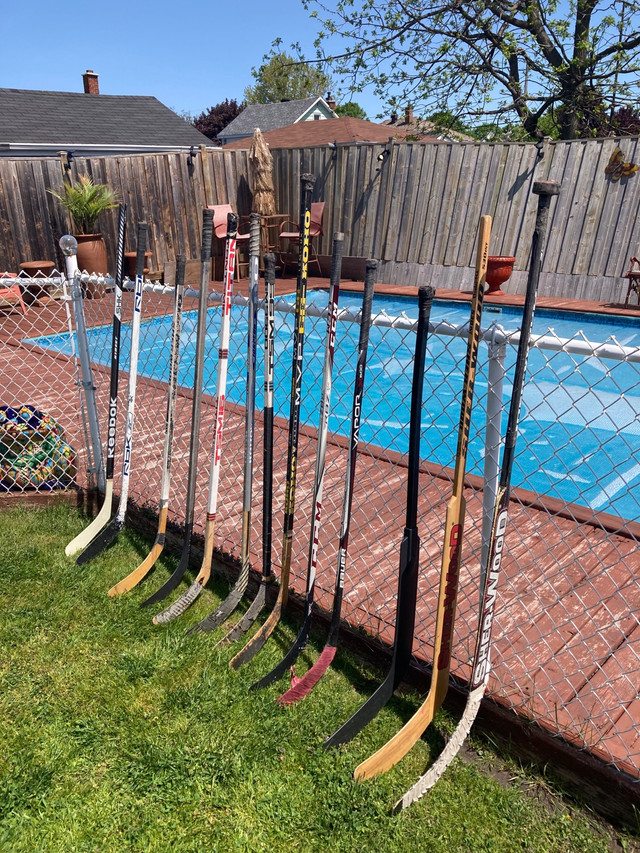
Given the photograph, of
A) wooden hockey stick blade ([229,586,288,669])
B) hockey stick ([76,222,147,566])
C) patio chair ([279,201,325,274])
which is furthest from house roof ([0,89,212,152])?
wooden hockey stick blade ([229,586,288,669])

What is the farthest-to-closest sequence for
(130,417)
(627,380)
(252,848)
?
(627,380), (130,417), (252,848)

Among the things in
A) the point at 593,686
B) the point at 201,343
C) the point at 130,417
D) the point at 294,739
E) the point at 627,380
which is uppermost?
the point at 201,343

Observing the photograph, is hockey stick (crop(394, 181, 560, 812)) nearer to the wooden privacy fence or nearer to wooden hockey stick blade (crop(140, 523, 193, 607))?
wooden hockey stick blade (crop(140, 523, 193, 607))

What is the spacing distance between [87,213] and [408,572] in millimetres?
9592

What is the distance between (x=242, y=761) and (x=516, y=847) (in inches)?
34.6

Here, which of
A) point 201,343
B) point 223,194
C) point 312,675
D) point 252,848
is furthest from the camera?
point 223,194

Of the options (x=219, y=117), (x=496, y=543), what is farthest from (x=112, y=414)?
(x=219, y=117)

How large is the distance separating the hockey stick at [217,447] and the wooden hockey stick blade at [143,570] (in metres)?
0.24

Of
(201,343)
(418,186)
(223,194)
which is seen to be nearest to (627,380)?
(418,186)

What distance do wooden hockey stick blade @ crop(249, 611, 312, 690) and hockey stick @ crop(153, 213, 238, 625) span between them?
0.57 metres

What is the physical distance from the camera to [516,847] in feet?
5.91

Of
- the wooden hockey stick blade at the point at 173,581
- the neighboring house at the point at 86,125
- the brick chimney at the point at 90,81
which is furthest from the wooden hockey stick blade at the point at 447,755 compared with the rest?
the brick chimney at the point at 90,81

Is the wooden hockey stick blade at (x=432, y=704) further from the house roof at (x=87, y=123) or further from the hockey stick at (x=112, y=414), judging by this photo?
the house roof at (x=87, y=123)

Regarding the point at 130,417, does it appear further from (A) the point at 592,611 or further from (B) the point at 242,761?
(A) the point at 592,611
